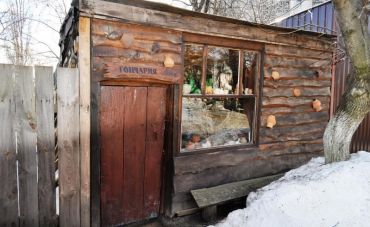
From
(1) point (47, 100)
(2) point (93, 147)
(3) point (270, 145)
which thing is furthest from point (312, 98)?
(1) point (47, 100)

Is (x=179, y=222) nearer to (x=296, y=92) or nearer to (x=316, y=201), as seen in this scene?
(x=316, y=201)

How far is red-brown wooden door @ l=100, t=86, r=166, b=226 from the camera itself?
3775 millimetres

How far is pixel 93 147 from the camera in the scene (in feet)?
11.7

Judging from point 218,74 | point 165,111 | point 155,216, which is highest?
point 218,74

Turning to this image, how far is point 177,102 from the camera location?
13.6ft

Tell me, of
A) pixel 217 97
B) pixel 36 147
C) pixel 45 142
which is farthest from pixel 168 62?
pixel 36 147

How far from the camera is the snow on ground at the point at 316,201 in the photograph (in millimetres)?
3102

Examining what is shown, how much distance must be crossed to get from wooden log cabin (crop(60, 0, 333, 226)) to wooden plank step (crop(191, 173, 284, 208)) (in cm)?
12

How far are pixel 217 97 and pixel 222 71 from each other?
47 cm

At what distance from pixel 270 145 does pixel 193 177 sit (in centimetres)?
170

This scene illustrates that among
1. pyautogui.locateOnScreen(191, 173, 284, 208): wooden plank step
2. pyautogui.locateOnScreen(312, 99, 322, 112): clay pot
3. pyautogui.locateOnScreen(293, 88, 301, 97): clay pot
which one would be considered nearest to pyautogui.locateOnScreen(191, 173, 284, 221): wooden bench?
pyautogui.locateOnScreen(191, 173, 284, 208): wooden plank step

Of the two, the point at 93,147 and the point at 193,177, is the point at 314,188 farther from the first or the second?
the point at 93,147

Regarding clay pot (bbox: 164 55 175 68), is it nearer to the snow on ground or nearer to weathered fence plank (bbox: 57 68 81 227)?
weathered fence plank (bbox: 57 68 81 227)

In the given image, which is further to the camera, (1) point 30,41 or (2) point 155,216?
(1) point 30,41
